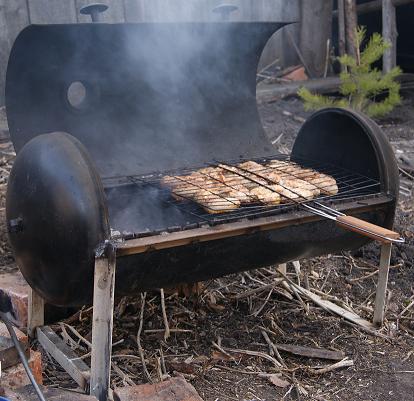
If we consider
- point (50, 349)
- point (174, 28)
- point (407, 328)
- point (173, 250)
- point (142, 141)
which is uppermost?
point (174, 28)

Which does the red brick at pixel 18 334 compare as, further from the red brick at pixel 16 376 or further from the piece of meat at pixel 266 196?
the piece of meat at pixel 266 196

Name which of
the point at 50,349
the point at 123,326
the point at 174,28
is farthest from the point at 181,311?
the point at 174,28

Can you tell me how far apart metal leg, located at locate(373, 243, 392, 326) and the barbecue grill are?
5.4 inches

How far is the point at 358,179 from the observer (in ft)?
13.0

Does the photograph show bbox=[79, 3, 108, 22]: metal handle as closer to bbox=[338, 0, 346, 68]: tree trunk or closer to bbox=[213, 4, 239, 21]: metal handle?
bbox=[213, 4, 239, 21]: metal handle

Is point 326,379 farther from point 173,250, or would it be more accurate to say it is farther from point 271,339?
point 173,250

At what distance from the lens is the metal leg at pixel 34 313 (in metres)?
3.57

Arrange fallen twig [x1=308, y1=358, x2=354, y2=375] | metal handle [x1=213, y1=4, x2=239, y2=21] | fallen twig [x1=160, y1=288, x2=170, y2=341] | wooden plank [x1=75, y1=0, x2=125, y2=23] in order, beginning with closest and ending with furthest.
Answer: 1. fallen twig [x1=308, y1=358, x2=354, y2=375]
2. fallen twig [x1=160, y1=288, x2=170, y2=341]
3. metal handle [x1=213, y1=4, x2=239, y2=21]
4. wooden plank [x1=75, y1=0, x2=125, y2=23]

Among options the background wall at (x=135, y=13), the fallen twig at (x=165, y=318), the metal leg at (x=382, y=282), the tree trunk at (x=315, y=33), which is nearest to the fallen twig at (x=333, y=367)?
the metal leg at (x=382, y=282)

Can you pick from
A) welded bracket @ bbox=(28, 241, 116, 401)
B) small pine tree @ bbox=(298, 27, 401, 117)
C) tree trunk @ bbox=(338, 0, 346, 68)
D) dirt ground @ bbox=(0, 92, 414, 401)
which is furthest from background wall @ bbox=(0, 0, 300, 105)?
welded bracket @ bbox=(28, 241, 116, 401)

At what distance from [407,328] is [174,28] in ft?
8.08

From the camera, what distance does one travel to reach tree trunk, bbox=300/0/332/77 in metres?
9.02

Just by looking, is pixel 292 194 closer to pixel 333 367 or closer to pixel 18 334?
pixel 333 367

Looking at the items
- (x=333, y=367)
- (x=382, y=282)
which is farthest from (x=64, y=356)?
(x=382, y=282)
